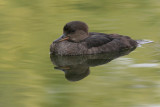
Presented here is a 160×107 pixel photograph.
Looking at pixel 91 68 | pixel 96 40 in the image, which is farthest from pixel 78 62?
pixel 96 40

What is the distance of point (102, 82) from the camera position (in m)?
9.06

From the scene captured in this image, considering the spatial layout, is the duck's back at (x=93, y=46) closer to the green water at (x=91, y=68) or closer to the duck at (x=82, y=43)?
the duck at (x=82, y=43)

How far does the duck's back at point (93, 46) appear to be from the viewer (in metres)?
11.6

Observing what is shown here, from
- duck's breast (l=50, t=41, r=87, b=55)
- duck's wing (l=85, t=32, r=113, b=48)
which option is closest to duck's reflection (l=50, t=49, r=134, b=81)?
duck's breast (l=50, t=41, r=87, b=55)

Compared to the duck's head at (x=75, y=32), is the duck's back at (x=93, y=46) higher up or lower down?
lower down

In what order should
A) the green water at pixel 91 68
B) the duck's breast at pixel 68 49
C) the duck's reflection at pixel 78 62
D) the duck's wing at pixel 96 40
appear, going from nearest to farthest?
the green water at pixel 91 68 → the duck's reflection at pixel 78 62 → the duck's breast at pixel 68 49 → the duck's wing at pixel 96 40

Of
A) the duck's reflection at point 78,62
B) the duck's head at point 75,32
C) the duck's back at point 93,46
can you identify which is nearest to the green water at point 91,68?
the duck's reflection at point 78,62

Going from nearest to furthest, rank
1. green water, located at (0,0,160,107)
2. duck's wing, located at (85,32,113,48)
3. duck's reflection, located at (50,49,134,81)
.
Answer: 1. green water, located at (0,0,160,107)
2. duck's reflection, located at (50,49,134,81)
3. duck's wing, located at (85,32,113,48)

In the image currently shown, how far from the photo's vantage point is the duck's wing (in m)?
11.7

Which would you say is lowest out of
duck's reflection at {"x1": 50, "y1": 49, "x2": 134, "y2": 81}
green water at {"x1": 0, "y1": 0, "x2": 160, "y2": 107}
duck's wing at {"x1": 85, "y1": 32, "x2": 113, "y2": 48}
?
duck's reflection at {"x1": 50, "y1": 49, "x2": 134, "y2": 81}

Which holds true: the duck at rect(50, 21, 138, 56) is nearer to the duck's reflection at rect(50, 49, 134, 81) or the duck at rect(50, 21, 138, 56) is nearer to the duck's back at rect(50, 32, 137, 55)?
the duck's back at rect(50, 32, 137, 55)

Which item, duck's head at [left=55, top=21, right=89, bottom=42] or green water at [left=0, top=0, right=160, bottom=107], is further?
duck's head at [left=55, top=21, right=89, bottom=42]

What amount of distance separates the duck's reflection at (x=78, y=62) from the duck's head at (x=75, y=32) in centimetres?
57

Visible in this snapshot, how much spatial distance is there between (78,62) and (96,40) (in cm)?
105
